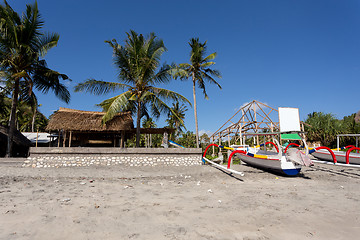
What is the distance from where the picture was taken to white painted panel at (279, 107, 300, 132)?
9.28 meters

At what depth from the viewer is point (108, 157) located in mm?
10789

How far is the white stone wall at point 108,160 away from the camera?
10320 mm

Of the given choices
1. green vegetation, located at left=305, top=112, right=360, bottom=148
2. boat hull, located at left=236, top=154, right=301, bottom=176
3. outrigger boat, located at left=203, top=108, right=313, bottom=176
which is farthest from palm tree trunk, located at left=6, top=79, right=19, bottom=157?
green vegetation, located at left=305, top=112, right=360, bottom=148

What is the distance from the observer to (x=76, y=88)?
12375mm

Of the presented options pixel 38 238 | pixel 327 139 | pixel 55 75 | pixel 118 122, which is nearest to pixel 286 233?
pixel 38 238

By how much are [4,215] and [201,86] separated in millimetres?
15674

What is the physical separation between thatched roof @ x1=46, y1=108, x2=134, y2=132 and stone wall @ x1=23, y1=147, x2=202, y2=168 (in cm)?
274

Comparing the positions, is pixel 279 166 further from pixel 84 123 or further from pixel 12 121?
pixel 12 121

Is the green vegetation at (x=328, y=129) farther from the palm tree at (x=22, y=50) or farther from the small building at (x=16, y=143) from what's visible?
the small building at (x=16, y=143)

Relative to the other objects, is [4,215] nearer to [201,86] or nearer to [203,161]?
[203,161]

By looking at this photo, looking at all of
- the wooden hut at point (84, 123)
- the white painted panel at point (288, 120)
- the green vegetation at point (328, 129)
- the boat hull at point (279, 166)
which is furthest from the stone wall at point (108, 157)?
the green vegetation at point (328, 129)

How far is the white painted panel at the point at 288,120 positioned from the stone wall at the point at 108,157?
190 inches

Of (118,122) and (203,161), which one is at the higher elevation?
(118,122)

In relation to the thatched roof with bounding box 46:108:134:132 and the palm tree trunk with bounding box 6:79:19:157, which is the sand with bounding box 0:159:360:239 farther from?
the palm tree trunk with bounding box 6:79:19:157
